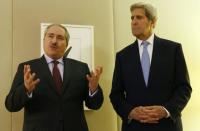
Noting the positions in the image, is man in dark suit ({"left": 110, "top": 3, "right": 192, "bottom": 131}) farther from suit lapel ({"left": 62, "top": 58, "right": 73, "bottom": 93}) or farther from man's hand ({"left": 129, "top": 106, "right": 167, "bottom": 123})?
suit lapel ({"left": 62, "top": 58, "right": 73, "bottom": 93})

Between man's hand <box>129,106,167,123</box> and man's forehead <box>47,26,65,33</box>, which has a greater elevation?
man's forehead <box>47,26,65,33</box>

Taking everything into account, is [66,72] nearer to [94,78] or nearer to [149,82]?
[94,78]

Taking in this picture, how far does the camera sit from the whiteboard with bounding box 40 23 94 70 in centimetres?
281

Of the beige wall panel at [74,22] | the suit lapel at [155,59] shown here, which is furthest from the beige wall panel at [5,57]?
the suit lapel at [155,59]

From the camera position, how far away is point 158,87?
7.42 feet

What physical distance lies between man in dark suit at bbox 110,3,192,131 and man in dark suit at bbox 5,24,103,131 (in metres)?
0.24

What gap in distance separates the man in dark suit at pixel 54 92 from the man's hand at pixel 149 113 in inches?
11.7

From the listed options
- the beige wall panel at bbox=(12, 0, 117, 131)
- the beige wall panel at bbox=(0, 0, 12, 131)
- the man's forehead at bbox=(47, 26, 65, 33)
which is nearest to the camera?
Result: the man's forehead at bbox=(47, 26, 65, 33)

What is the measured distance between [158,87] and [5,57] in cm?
132

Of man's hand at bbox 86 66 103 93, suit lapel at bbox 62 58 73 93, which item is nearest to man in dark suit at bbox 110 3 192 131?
man's hand at bbox 86 66 103 93

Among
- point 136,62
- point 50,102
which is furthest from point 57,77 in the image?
point 136,62

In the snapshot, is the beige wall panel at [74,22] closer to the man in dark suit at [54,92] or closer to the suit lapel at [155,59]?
the man in dark suit at [54,92]

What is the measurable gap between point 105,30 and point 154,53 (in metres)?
0.74

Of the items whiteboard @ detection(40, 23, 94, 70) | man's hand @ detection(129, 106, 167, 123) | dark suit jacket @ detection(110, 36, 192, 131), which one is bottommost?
man's hand @ detection(129, 106, 167, 123)
